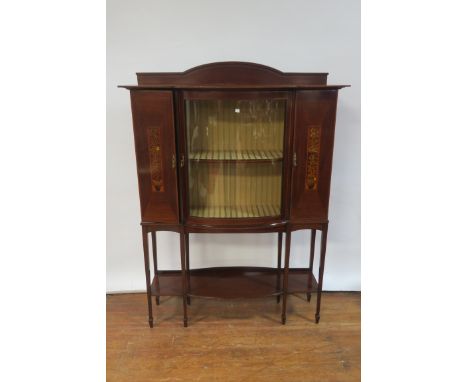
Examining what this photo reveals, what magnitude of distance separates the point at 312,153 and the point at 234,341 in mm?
1147

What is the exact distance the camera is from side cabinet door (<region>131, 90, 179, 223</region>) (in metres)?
1.77

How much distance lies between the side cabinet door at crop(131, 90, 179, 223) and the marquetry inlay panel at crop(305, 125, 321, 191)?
716 mm

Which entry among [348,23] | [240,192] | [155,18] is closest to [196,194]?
[240,192]

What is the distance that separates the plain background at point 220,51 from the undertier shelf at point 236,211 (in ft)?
1.24

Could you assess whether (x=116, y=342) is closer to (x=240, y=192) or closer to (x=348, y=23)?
(x=240, y=192)

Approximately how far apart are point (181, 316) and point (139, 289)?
43 cm

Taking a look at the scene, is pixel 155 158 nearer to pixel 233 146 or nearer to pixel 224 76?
pixel 233 146

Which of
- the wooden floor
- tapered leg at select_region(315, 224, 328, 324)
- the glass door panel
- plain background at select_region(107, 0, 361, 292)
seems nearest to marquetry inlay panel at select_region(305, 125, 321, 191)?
the glass door panel

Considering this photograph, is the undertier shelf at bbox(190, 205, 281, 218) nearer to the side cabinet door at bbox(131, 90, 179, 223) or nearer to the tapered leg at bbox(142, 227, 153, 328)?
the side cabinet door at bbox(131, 90, 179, 223)

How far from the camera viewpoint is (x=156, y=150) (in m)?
1.83

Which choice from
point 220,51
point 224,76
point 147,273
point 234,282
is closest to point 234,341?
point 234,282

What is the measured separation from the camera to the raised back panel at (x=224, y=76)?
1.93m

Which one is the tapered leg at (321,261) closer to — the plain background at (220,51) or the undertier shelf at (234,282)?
the undertier shelf at (234,282)

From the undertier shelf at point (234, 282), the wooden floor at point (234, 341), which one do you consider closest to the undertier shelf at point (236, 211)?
the undertier shelf at point (234, 282)
